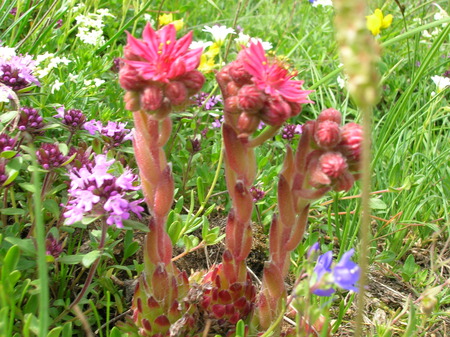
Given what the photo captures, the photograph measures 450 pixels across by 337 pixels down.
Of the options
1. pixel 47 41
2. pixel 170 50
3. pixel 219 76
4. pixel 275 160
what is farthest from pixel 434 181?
pixel 47 41

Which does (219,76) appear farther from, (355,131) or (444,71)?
(444,71)

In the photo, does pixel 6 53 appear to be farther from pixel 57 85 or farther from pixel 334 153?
pixel 334 153

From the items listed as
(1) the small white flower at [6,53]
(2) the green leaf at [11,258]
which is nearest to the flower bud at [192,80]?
(2) the green leaf at [11,258]

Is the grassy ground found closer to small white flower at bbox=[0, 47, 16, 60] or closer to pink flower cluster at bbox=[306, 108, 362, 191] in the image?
small white flower at bbox=[0, 47, 16, 60]

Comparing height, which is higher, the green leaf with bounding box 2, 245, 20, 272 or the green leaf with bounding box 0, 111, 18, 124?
the green leaf with bounding box 0, 111, 18, 124

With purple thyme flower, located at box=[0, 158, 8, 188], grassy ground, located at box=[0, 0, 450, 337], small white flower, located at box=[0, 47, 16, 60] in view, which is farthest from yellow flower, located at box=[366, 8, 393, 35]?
purple thyme flower, located at box=[0, 158, 8, 188]

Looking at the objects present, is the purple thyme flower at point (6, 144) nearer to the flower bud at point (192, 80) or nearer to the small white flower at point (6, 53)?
the small white flower at point (6, 53)

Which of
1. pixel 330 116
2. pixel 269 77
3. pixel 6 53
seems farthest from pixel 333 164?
pixel 6 53
